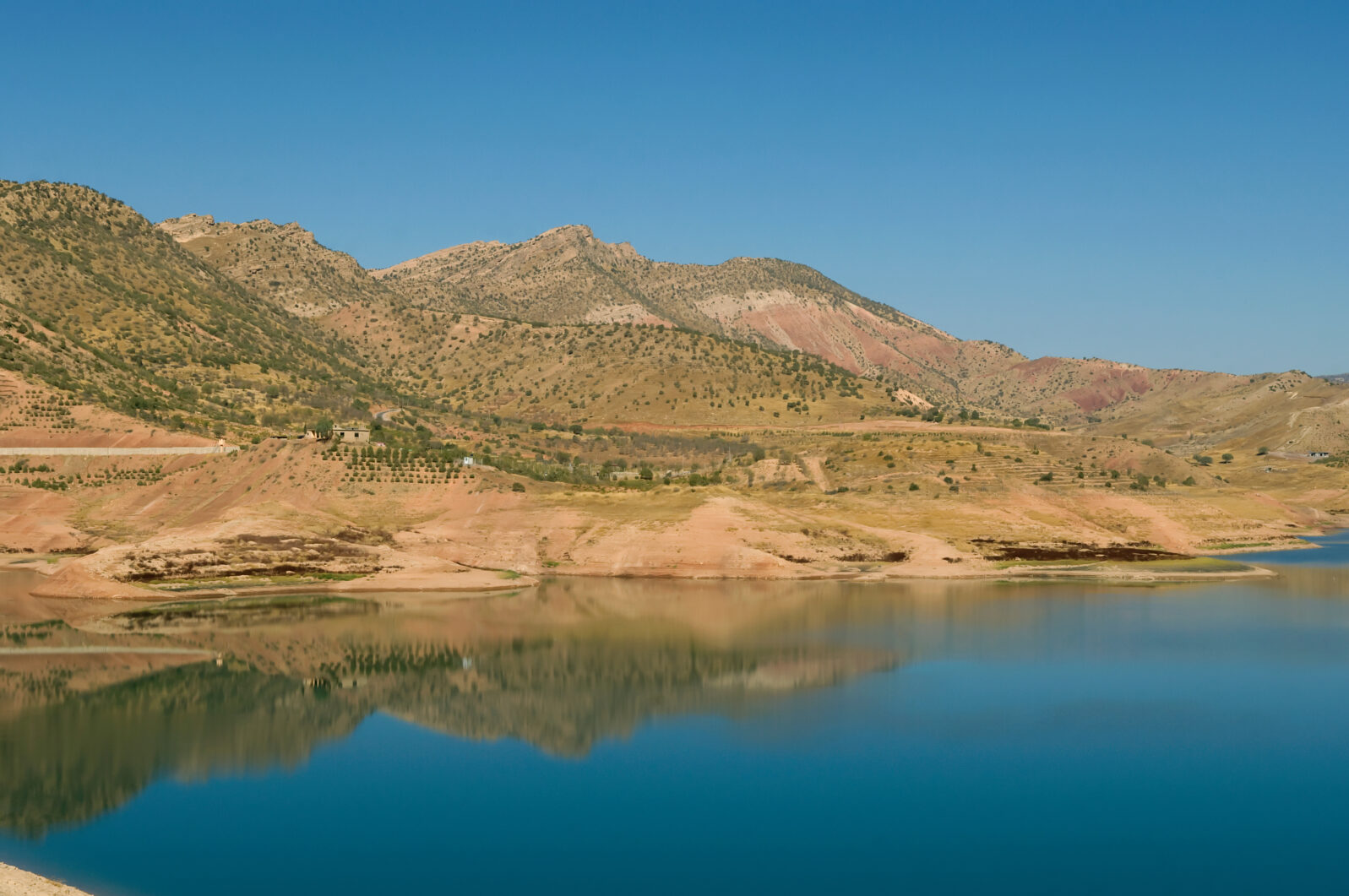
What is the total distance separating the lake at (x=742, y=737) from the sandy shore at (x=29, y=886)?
47.2 inches

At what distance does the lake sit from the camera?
86.6 feet

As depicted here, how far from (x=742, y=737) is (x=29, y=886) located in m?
19.6

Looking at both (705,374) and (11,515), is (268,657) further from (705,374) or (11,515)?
(705,374)

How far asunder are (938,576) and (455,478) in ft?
107

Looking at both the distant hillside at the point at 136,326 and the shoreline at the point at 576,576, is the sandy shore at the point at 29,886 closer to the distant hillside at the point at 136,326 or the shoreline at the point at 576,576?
the shoreline at the point at 576,576

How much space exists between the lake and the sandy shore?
3.94ft

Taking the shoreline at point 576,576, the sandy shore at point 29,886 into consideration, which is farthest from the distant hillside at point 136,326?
the sandy shore at point 29,886

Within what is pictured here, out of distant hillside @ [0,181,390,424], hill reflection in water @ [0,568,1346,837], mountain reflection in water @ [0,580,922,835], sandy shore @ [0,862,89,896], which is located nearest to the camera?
sandy shore @ [0,862,89,896]

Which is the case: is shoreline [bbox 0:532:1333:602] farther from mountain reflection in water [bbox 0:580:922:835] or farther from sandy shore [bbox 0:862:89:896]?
sandy shore [bbox 0:862:89:896]

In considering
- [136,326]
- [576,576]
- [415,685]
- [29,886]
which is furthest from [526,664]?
[136,326]

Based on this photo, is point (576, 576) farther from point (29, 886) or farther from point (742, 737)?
point (29, 886)

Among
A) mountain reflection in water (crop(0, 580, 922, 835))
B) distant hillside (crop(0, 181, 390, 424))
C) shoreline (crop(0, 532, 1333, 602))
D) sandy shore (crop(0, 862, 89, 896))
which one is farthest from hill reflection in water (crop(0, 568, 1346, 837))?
distant hillside (crop(0, 181, 390, 424))

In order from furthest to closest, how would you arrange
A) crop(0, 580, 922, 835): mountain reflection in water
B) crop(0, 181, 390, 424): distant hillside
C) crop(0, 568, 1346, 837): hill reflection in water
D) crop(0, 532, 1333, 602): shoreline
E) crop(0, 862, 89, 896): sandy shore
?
crop(0, 181, 390, 424): distant hillside → crop(0, 532, 1333, 602): shoreline → crop(0, 568, 1346, 837): hill reflection in water → crop(0, 580, 922, 835): mountain reflection in water → crop(0, 862, 89, 896): sandy shore

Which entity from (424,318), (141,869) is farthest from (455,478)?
(424,318)
